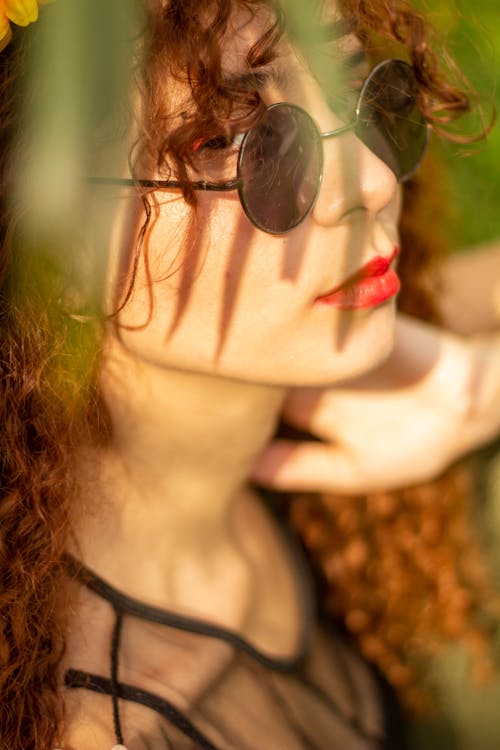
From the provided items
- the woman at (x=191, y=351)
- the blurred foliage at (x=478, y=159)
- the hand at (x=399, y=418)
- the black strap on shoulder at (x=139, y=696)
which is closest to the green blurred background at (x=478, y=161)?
the blurred foliage at (x=478, y=159)

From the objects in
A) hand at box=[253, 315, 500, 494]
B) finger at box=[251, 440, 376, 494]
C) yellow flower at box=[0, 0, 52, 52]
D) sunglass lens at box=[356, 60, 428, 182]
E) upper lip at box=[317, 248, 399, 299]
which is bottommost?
finger at box=[251, 440, 376, 494]

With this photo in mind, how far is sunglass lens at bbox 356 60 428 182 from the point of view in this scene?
1.39 meters

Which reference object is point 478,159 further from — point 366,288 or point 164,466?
point 164,466

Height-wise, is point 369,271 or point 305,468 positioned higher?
point 369,271

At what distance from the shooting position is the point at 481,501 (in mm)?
2072

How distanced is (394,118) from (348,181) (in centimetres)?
21

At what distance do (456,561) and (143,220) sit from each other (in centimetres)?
122

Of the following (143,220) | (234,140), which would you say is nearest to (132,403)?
(143,220)

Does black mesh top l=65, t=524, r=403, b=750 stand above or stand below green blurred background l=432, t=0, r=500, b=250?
below

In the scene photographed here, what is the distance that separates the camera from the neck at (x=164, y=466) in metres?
1.54

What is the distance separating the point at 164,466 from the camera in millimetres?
1649

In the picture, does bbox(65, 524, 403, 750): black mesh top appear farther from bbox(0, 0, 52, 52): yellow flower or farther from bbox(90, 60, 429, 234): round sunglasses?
bbox(0, 0, 52, 52): yellow flower

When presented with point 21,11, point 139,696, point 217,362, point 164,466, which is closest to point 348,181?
point 217,362

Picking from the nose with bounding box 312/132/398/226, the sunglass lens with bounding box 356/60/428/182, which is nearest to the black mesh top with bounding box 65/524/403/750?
the nose with bounding box 312/132/398/226
